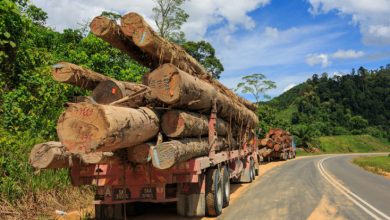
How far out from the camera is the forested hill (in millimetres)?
85375

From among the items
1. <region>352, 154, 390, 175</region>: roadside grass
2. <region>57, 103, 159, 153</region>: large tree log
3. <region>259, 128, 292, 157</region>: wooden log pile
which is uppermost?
<region>259, 128, 292, 157</region>: wooden log pile

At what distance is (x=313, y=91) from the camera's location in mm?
100500

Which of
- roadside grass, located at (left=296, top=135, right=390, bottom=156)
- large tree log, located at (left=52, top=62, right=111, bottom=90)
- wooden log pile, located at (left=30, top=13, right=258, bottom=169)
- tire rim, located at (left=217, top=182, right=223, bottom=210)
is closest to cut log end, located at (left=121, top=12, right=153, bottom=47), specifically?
wooden log pile, located at (left=30, top=13, right=258, bottom=169)

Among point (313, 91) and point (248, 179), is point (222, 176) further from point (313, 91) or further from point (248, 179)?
point (313, 91)

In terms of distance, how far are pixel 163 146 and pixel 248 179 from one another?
35.6 feet

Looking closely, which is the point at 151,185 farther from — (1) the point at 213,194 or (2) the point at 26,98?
(2) the point at 26,98

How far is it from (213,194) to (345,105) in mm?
92431

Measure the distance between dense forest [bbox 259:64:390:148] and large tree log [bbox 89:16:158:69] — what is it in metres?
72.1

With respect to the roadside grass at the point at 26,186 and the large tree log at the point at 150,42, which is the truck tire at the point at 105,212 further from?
the large tree log at the point at 150,42

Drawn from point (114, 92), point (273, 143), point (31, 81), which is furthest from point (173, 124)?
point (273, 143)

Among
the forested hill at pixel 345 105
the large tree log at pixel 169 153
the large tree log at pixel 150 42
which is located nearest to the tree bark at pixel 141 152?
the large tree log at pixel 169 153

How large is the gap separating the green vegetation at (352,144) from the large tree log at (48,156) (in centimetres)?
6180

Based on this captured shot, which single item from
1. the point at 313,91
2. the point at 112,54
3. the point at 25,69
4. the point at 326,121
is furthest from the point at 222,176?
the point at 313,91

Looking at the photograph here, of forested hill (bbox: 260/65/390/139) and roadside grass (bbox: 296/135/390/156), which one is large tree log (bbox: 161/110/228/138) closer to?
roadside grass (bbox: 296/135/390/156)
